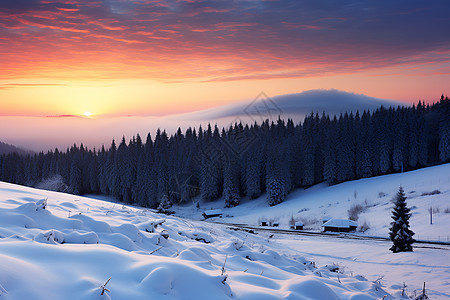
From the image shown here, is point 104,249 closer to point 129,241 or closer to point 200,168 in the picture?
point 129,241

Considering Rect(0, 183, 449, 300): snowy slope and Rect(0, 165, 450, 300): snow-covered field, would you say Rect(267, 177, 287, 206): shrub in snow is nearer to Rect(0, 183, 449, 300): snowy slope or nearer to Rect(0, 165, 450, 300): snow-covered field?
Rect(0, 165, 450, 300): snow-covered field

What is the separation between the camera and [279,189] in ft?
217

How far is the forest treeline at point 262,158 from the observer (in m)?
71.9

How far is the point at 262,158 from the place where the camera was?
76250mm

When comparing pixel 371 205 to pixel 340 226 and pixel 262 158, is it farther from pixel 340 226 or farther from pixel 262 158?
pixel 262 158

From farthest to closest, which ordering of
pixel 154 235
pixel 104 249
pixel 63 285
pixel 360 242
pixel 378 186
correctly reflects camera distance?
pixel 378 186
pixel 360 242
pixel 154 235
pixel 104 249
pixel 63 285

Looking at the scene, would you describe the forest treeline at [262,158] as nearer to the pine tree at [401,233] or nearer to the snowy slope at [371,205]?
the snowy slope at [371,205]

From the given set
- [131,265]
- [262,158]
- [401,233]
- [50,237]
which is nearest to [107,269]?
[131,265]

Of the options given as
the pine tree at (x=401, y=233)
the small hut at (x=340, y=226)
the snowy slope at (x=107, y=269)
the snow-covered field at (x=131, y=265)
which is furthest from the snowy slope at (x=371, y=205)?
the snowy slope at (x=107, y=269)

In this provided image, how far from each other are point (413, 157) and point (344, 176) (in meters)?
17.3

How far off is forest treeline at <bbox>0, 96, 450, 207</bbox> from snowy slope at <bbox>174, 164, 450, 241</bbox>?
16.3 ft

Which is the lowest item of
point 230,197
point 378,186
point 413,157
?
point 230,197

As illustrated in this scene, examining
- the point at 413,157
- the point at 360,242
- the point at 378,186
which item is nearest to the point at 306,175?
the point at 378,186

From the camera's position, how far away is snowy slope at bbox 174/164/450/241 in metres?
35.8
